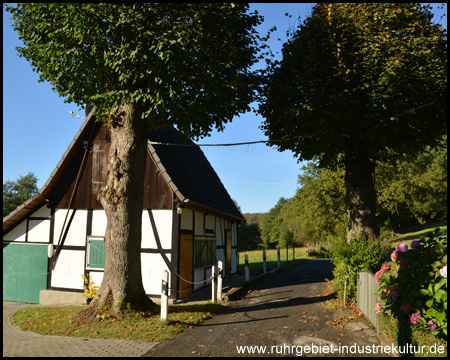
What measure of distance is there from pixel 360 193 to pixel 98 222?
986 centimetres

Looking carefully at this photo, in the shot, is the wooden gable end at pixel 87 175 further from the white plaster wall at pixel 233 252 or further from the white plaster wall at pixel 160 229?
the white plaster wall at pixel 233 252

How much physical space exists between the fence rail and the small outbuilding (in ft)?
19.7

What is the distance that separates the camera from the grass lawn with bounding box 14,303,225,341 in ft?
24.8

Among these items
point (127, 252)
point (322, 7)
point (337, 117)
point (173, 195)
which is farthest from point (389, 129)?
point (127, 252)

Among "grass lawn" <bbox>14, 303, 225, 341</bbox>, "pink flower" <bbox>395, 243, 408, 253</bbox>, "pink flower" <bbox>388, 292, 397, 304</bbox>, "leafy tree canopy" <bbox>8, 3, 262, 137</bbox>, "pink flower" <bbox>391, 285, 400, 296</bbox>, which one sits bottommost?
"grass lawn" <bbox>14, 303, 225, 341</bbox>

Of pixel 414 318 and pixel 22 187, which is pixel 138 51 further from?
pixel 22 187

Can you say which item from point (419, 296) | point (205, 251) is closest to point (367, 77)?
point (419, 296)

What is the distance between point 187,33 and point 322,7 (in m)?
6.16

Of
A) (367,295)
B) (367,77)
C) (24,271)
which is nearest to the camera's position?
(367,295)

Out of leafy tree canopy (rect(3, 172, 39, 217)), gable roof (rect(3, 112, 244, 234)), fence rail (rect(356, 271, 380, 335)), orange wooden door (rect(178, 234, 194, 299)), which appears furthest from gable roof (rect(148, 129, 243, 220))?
leafy tree canopy (rect(3, 172, 39, 217))

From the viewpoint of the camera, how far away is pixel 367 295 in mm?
8336

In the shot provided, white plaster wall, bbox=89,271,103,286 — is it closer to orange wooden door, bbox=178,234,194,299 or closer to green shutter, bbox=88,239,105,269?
green shutter, bbox=88,239,105,269

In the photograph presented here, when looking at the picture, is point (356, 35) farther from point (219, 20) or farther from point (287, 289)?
point (287, 289)

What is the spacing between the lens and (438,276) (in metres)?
5.30
